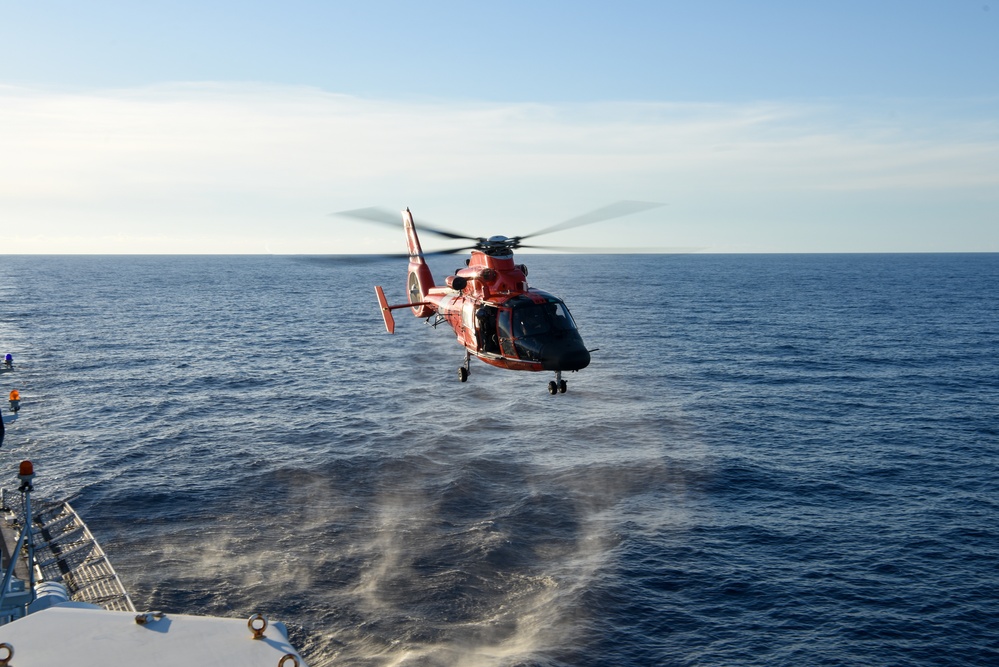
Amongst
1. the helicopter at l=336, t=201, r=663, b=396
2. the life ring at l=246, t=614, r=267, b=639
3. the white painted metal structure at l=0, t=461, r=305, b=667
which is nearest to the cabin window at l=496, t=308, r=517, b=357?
the helicopter at l=336, t=201, r=663, b=396

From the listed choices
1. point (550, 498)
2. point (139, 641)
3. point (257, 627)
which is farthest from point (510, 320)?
point (139, 641)

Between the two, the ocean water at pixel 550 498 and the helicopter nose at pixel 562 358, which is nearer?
the helicopter nose at pixel 562 358

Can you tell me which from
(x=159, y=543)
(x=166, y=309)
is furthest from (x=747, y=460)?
(x=166, y=309)

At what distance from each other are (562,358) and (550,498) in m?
20.2

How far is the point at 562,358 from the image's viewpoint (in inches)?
1373

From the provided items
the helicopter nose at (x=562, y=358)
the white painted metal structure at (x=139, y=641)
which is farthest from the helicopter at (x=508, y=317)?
the white painted metal structure at (x=139, y=641)

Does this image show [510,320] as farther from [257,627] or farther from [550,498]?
[257,627]

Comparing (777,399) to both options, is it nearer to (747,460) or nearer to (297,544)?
(747,460)

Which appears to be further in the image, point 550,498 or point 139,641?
point 550,498

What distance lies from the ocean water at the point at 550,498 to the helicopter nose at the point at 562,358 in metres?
10.7

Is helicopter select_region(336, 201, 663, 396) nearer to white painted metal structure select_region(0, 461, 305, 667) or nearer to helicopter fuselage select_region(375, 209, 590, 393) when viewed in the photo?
helicopter fuselage select_region(375, 209, 590, 393)

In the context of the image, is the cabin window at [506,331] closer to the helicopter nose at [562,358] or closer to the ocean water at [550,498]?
the helicopter nose at [562,358]

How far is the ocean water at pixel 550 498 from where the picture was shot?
124 ft

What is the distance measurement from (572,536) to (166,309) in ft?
484
